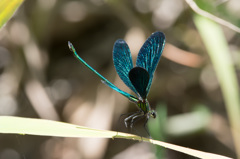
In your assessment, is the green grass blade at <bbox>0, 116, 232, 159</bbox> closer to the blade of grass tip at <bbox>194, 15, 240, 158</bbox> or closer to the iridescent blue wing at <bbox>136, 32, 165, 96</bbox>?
the iridescent blue wing at <bbox>136, 32, 165, 96</bbox>

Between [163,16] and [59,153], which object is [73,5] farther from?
[59,153]

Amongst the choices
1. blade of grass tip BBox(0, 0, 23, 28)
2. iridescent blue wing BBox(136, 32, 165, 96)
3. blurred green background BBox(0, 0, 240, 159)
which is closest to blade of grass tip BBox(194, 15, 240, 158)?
iridescent blue wing BBox(136, 32, 165, 96)

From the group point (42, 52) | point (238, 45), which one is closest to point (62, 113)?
point (42, 52)

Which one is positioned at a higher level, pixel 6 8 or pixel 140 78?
pixel 6 8

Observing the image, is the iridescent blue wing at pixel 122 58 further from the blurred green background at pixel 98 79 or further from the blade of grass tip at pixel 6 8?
the blurred green background at pixel 98 79

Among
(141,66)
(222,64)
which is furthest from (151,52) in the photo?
(222,64)

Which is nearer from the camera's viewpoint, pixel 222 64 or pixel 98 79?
pixel 222 64

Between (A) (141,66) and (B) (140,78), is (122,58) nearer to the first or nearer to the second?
(A) (141,66)
